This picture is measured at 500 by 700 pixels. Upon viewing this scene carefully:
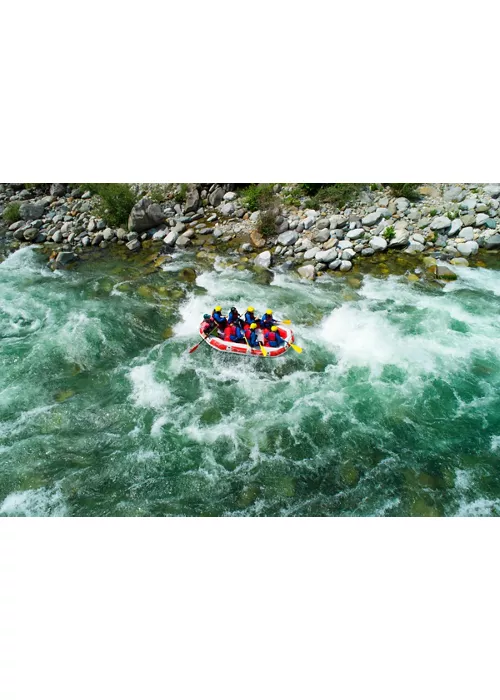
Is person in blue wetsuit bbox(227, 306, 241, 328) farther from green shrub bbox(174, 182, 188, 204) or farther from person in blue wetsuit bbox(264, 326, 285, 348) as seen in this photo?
Result: green shrub bbox(174, 182, 188, 204)

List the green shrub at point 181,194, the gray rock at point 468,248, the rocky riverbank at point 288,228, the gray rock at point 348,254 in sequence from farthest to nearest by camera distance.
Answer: the green shrub at point 181,194 → the rocky riverbank at point 288,228 → the gray rock at point 348,254 → the gray rock at point 468,248

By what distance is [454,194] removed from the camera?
41.5 ft

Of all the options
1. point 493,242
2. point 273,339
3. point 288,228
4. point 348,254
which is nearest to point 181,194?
point 288,228

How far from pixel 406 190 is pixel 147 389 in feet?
34.0

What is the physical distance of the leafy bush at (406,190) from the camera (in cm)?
1273

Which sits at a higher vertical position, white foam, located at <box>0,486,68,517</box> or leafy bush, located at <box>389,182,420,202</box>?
leafy bush, located at <box>389,182,420,202</box>

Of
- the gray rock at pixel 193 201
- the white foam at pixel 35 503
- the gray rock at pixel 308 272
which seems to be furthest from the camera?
the gray rock at pixel 193 201

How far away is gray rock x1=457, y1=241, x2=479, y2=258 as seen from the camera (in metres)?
11.3

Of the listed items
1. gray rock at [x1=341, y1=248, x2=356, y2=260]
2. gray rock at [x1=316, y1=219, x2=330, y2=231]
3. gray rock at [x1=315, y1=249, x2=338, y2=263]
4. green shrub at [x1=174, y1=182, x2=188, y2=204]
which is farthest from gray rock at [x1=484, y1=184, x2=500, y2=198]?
green shrub at [x1=174, y1=182, x2=188, y2=204]

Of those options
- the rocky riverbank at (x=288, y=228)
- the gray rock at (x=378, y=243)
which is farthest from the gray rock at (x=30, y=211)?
the gray rock at (x=378, y=243)

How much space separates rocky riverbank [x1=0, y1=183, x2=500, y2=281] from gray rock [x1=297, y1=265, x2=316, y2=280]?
3cm

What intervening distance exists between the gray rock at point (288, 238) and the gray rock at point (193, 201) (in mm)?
3661

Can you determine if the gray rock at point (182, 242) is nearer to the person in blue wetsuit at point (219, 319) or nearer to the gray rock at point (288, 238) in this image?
the gray rock at point (288, 238)

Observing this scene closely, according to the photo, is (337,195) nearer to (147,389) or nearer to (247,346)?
(247,346)
